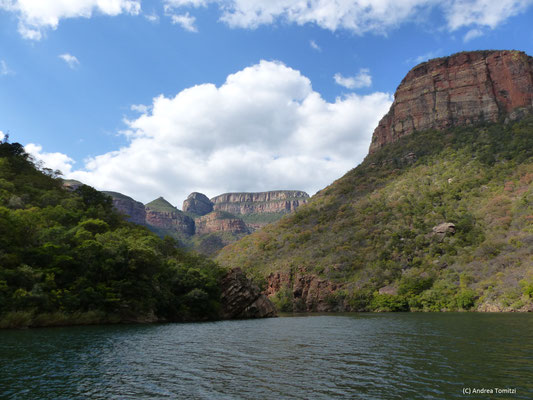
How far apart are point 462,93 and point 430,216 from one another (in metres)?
87.6

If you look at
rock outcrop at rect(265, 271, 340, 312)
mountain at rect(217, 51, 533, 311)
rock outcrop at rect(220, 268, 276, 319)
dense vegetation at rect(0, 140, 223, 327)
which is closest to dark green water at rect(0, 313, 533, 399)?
dense vegetation at rect(0, 140, 223, 327)

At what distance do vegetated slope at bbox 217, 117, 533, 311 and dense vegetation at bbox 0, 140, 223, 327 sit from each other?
54368 mm

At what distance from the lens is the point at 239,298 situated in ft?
261

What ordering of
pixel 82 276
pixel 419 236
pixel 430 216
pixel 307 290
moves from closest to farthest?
pixel 82 276 → pixel 419 236 → pixel 430 216 → pixel 307 290

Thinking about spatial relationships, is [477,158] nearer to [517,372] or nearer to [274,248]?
[274,248]

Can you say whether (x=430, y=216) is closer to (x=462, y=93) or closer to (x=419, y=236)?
(x=419, y=236)

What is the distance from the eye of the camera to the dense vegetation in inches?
1593

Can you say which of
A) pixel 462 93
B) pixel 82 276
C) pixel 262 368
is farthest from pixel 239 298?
pixel 462 93

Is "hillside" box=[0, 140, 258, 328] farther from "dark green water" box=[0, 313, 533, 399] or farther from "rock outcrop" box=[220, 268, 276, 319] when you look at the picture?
"dark green water" box=[0, 313, 533, 399]

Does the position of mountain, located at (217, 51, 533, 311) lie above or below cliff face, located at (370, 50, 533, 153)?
below

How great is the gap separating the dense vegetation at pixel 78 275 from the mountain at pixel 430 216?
5546 centimetres

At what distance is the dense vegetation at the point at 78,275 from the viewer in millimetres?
40469

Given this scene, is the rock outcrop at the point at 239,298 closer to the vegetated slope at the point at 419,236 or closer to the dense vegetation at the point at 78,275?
the dense vegetation at the point at 78,275

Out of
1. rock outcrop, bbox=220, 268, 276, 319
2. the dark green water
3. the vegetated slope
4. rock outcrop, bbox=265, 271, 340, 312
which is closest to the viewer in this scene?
the dark green water
